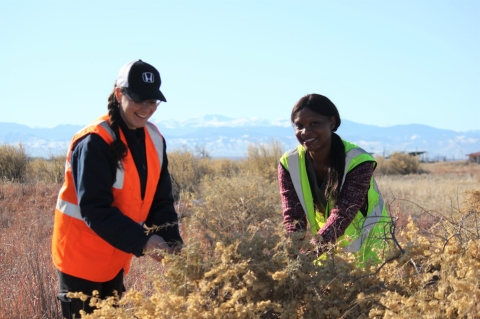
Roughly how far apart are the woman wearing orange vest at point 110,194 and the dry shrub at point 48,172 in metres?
11.7

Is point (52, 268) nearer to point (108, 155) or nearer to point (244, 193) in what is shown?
point (108, 155)

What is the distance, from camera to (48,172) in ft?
50.8

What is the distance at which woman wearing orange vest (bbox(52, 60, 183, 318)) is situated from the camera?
2.87 metres

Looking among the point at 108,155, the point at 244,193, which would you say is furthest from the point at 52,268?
the point at 244,193

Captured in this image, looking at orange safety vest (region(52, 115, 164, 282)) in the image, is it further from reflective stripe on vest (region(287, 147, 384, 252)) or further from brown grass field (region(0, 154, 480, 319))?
reflective stripe on vest (region(287, 147, 384, 252))

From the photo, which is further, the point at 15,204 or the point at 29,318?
the point at 15,204

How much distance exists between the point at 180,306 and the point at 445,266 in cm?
110

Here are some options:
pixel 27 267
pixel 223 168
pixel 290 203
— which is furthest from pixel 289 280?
pixel 223 168

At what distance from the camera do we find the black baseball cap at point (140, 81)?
3021 mm

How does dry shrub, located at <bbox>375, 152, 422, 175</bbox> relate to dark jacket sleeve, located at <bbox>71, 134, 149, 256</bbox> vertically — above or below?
below

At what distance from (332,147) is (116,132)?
1.42m

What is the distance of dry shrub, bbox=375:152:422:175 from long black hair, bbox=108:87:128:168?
22946 mm

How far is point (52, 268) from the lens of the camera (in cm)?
532

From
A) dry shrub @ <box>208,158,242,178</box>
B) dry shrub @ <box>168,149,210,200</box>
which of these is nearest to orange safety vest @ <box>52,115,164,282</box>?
dry shrub @ <box>168,149,210,200</box>
